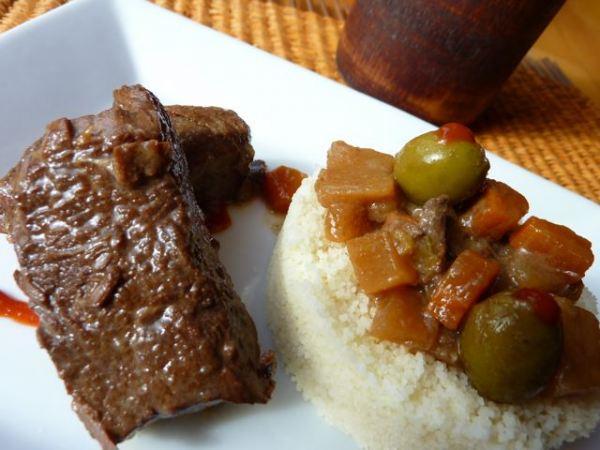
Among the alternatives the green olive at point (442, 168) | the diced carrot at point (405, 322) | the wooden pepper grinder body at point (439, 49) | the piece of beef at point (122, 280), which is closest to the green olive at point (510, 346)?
the diced carrot at point (405, 322)

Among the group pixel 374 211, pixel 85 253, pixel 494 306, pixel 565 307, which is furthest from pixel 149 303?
pixel 565 307

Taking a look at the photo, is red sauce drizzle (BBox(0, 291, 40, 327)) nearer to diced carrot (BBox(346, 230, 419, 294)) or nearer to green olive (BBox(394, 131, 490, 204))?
diced carrot (BBox(346, 230, 419, 294))

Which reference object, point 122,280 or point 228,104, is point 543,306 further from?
point 228,104

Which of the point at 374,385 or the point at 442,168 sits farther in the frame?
the point at 442,168

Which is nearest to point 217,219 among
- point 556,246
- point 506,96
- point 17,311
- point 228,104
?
point 228,104

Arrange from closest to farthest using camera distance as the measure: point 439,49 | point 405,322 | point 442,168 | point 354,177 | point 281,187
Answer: point 405,322 → point 442,168 → point 354,177 → point 281,187 → point 439,49
